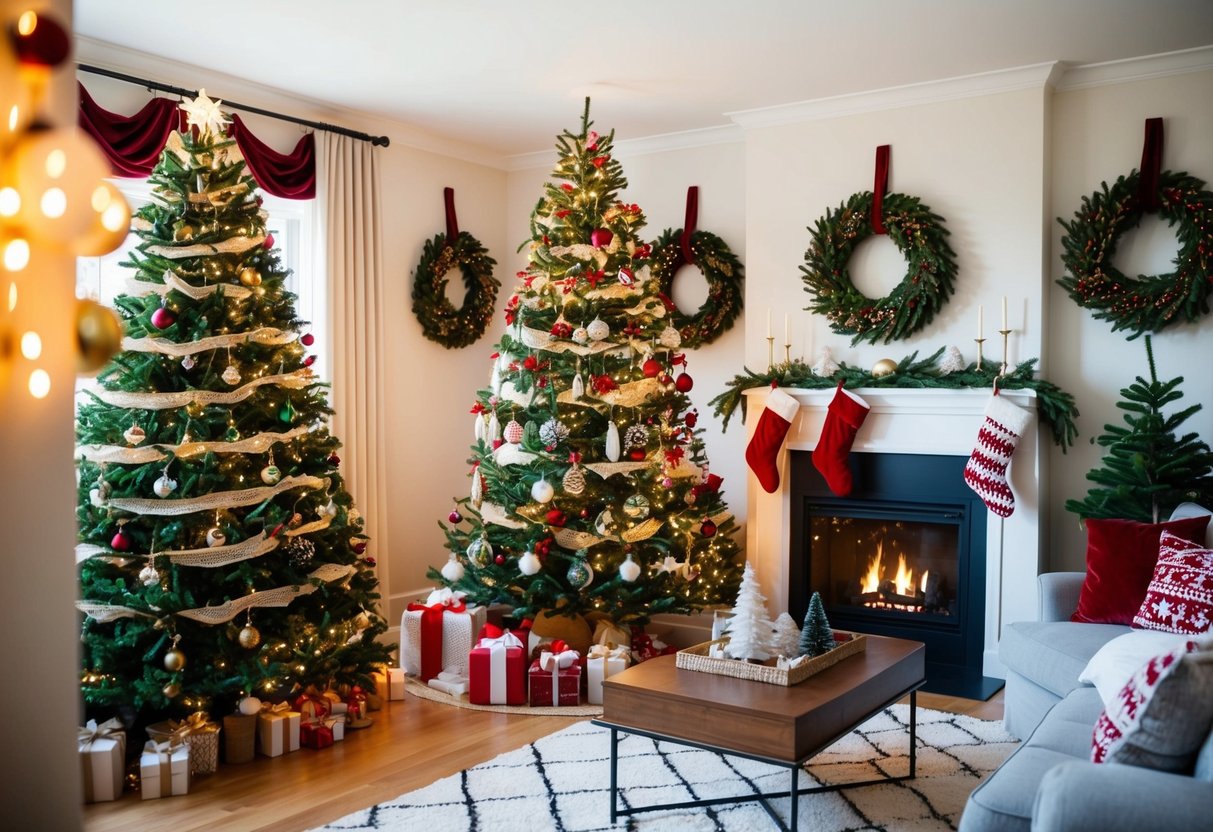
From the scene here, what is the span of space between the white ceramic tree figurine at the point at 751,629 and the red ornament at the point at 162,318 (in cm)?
213

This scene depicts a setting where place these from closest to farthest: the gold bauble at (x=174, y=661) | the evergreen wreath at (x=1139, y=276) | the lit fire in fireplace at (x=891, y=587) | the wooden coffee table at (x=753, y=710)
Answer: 1. the wooden coffee table at (x=753, y=710)
2. the gold bauble at (x=174, y=661)
3. the evergreen wreath at (x=1139, y=276)
4. the lit fire in fireplace at (x=891, y=587)

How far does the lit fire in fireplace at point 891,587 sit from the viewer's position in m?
4.77

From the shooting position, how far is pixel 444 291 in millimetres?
5715

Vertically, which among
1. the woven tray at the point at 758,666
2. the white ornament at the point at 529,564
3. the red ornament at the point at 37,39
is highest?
the red ornament at the point at 37,39

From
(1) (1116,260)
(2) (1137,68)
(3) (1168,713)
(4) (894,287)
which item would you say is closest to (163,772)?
(3) (1168,713)

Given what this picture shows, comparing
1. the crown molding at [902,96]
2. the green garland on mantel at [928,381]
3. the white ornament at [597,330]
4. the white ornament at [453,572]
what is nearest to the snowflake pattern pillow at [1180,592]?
the green garland on mantel at [928,381]

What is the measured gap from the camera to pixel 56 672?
1.29m

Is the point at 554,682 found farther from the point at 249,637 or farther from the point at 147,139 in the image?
the point at 147,139

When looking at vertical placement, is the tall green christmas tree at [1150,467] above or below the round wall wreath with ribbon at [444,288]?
below

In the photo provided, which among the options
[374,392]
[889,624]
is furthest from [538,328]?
[889,624]

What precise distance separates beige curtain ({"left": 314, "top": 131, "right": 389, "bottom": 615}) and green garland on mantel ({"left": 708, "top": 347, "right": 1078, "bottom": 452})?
177 cm

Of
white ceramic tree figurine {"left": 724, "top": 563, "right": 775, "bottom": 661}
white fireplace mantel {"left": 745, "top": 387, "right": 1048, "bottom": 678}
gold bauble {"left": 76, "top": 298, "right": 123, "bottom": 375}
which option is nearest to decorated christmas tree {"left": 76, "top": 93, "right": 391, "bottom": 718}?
white ceramic tree figurine {"left": 724, "top": 563, "right": 775, "bottom": 661}

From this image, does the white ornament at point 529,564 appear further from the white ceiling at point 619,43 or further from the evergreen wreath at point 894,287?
the white ceiling at point 619,43

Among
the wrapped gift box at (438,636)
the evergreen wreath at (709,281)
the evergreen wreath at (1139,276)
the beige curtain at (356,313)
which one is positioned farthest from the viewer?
the evergreen wreath at (709,281)
